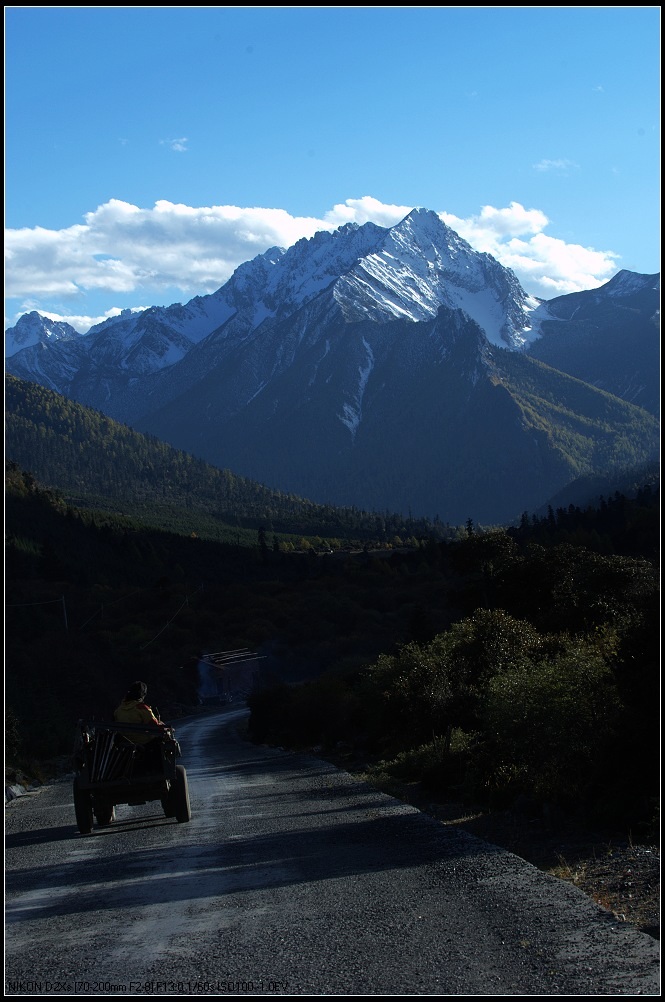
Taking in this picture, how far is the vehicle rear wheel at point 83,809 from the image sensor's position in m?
15.2

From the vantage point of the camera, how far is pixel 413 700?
92.3ft

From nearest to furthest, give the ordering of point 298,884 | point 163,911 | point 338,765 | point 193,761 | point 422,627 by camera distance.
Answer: point 163,911 → point 298,884 → point 338,765 → point 193,761 → point 422,627

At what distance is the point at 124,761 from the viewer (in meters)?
15.0

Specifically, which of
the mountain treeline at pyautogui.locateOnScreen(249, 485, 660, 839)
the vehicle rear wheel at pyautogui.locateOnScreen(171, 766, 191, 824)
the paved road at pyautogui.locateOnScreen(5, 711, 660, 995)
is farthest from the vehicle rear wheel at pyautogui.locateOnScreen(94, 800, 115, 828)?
the mountain treeline at pyautogui.locateOnScreen(249, 485, 660, 839)

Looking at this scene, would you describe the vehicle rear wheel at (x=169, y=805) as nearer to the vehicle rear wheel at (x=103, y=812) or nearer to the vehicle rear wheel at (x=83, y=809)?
the vehicle rear wheel at (x=103, y=812)

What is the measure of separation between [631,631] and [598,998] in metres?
8.91

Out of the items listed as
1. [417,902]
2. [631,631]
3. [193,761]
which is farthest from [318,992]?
[193,761]

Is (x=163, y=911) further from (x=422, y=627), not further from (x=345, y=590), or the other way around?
(x=345, y=590)

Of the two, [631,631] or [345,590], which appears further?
[345,590]

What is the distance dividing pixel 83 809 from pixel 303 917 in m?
6.97

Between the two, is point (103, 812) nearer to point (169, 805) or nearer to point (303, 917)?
point (169, 805)

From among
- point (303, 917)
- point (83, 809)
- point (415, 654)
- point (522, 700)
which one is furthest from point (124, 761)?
point (415, 654)

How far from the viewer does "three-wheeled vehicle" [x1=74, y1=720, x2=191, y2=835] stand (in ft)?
48.5

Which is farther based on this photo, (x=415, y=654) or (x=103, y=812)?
(x=415, y=654)
